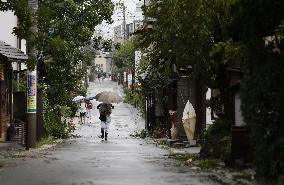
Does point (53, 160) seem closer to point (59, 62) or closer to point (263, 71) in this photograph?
point (263, 71)

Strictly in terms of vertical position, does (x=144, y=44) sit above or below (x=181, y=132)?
above

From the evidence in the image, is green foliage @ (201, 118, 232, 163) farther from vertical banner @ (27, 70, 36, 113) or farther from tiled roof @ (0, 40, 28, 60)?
vertical banner @ (27, 70, 36, 113)

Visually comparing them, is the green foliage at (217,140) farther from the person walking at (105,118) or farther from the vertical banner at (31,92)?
the person walking at (105,118)

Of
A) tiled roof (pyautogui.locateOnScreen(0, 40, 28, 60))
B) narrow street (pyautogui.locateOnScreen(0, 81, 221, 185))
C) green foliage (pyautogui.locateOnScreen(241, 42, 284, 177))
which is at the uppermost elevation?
tiled roof (pyautogui.locateOnScreen(0, 40, 28, 60))

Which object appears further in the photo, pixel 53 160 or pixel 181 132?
pixel 181 132

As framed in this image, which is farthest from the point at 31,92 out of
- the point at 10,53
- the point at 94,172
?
the point at 94,172

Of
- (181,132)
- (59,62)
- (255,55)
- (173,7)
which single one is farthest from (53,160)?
(59,62)

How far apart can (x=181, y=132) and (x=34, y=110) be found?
24.8ft

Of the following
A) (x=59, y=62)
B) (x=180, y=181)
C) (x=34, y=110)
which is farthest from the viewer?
(x=59, y=62)

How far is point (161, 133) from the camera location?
113 feet

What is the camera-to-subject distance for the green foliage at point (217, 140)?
1707cm

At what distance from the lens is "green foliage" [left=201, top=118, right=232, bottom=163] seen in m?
17.1

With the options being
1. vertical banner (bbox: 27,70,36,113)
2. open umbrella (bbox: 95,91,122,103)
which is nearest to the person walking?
open umbrella (bbox: 95,91,122,103)

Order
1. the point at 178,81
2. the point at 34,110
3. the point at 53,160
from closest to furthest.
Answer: the point at 53,160, the point at 34,110, the point at 178,81
